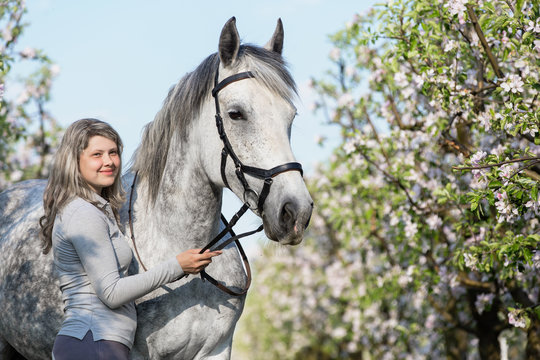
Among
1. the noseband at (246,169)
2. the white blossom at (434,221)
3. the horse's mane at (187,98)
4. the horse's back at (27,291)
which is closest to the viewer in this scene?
the noseband at (246,169)

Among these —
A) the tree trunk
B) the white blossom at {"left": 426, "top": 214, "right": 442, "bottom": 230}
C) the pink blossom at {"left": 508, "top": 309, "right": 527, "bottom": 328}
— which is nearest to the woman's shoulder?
the pink blossom at {"left": 508, "top": 309, "right": 527, "bottom": 328}

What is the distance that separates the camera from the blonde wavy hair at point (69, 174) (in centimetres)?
344

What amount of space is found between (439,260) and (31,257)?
498 centimetres

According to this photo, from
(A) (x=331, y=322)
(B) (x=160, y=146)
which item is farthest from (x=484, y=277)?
(A) (x=331, y=322)

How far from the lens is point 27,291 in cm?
408

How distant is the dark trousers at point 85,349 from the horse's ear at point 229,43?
1.70m

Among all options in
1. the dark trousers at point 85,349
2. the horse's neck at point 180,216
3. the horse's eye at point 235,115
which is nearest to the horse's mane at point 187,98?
the horse's neck at point 180,216

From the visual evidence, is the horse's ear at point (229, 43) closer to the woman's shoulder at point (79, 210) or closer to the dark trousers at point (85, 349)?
the woman's shoulder at point (79, 210)

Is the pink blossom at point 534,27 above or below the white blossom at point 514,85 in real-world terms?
above

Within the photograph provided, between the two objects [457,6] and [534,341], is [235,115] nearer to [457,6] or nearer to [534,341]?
[457,6]

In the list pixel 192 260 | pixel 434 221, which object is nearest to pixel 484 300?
pixel 434 221

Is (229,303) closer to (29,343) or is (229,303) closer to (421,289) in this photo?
(29,343)

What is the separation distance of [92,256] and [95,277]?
109 millimetres

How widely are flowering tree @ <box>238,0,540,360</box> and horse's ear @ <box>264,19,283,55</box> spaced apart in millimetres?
1338
